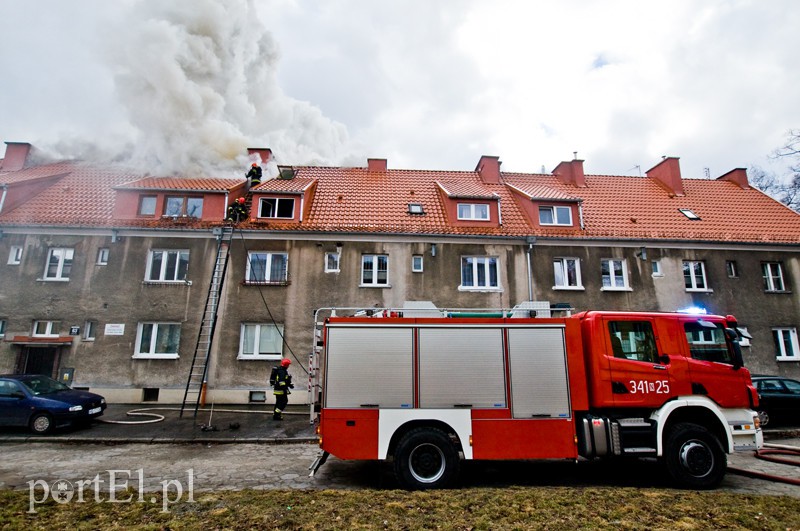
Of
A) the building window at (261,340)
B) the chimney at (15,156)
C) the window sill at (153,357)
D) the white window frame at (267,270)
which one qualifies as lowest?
the window sill at (153,357)

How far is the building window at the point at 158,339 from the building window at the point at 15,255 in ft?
17.7

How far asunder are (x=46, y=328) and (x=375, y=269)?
12.2 meters

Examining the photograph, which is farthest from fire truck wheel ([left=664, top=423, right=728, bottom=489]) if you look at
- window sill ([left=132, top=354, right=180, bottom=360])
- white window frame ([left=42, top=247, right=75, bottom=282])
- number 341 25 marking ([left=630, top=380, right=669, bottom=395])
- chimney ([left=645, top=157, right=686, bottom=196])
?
white window frame ([left=42, top=247, right=75, bottom=282])

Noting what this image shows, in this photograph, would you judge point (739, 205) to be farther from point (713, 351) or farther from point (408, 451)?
point (408, 451)

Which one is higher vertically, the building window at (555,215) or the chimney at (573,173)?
the chimney at (573,173)

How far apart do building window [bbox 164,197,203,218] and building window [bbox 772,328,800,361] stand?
932 inches

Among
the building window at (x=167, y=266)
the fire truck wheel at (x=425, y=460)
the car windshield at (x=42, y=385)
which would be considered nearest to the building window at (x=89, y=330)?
the building window at (x=167, y=266)

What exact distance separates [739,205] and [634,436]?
19148 mm

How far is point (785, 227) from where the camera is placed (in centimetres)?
1803

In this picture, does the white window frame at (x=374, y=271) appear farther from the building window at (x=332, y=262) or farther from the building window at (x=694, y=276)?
the building window at (x=694, y=276)

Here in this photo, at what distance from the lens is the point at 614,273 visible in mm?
16453

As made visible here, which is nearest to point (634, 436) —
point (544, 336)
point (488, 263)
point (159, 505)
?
point (544, 336)

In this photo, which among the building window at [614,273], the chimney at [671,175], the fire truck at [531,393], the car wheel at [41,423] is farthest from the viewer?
the chimney at [671,175]

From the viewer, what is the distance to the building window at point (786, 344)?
52.5 ft
